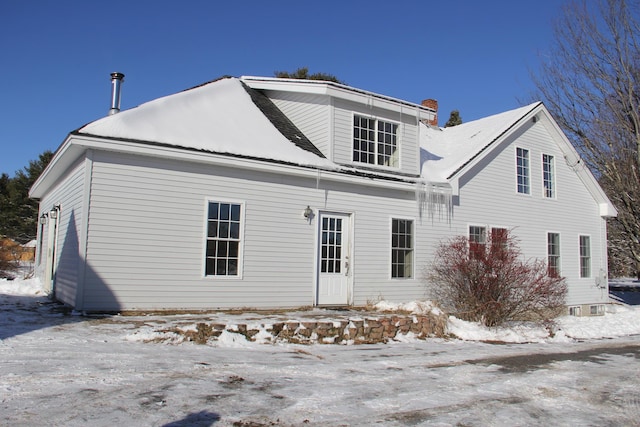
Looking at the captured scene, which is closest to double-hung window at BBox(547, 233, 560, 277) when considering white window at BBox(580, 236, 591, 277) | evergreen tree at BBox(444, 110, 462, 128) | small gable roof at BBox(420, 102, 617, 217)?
white window at BBox(580, 236, 591, 277)

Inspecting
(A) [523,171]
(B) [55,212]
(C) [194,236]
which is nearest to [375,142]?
(C) [194,236]

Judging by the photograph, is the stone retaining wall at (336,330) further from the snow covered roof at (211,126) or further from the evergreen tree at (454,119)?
the evergreen tree at (454,119)

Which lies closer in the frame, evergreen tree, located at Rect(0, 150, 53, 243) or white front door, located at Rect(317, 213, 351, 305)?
white front door, located at Rect(317, 213, 351, 305)

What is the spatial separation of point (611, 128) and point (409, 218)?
33.8ft

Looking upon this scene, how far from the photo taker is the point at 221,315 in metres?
9.88

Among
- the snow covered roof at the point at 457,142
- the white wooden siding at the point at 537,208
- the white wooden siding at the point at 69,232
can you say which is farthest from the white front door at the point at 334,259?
the white wooden siding at the point at 69,232

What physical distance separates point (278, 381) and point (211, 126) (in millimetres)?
7117

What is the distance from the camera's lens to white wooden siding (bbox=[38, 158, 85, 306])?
10031 millimetres

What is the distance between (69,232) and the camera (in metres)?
11.1

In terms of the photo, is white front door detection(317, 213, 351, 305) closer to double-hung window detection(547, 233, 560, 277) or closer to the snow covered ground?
the snow covered ground

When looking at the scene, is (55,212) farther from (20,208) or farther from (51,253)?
(20,208)

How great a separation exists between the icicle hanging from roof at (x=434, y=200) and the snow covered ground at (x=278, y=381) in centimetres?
509

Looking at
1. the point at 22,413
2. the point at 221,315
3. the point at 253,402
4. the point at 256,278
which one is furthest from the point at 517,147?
the point at 22,413

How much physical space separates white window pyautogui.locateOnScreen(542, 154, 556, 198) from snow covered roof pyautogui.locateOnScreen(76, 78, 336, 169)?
868 cm
